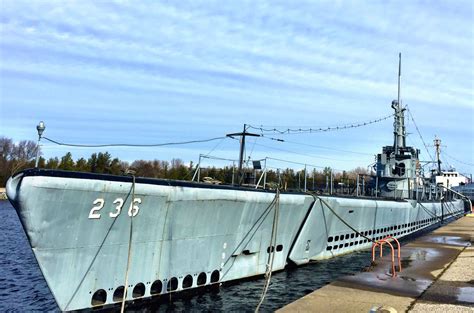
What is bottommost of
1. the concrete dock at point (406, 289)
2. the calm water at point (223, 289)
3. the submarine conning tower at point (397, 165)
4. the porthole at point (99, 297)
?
the calm water at point (223, 289)

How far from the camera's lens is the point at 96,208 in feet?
25.0

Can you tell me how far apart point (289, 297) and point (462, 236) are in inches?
444

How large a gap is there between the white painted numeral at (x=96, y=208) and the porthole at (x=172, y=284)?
2.40 metres

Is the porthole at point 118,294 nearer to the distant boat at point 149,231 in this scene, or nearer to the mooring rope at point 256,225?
the distant boat at point 149,231

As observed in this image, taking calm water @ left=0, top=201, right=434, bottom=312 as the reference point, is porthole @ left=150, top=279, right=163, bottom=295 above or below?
above

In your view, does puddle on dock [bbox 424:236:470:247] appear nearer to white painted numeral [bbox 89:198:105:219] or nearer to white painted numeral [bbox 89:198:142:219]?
white painted numeral [bbox 89:198:142:219]

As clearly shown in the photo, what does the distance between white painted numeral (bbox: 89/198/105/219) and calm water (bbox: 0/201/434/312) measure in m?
2.24

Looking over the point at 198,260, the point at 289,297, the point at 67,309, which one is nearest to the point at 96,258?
the point at 67,309

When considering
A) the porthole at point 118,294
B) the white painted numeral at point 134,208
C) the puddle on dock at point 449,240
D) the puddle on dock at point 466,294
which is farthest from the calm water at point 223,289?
the puddle on dock at point 466,294

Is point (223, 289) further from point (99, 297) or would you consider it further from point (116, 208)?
point (116, 208)

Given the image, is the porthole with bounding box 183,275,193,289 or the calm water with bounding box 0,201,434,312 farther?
the porthole with bounding box 183,275,193,289

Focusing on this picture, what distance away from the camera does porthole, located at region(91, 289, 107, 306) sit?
25.7 ft

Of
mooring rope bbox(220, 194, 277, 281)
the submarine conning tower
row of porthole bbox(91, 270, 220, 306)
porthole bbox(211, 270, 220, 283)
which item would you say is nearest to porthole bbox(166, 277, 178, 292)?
row of porthole bbox(91, 270, 220, 306)

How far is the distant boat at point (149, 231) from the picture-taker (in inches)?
280
